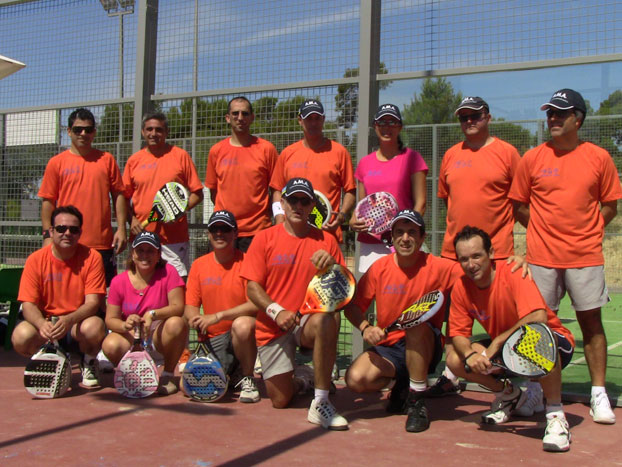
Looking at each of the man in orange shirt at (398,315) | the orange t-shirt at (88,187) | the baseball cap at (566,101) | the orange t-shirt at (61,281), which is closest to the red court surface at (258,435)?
the man in orange shirt at (398,315)

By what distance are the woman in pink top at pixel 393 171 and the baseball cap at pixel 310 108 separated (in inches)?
19.4

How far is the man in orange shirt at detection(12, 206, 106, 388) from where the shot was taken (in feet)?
18.8

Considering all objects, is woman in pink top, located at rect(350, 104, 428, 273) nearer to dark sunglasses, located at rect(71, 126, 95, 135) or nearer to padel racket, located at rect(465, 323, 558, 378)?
padel racket, located at rect(465, 323, 558, 378)

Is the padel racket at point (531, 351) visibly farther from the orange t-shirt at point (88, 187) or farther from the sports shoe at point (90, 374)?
the orange t-shirt at point (88, 187)

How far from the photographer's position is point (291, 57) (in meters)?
6.63

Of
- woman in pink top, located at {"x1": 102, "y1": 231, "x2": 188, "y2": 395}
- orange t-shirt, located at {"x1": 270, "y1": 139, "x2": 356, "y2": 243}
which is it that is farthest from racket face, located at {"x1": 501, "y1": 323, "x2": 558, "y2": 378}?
woman in pink top, located at {"x1": 102, "y1": 231, "x2": 188, "y2": 395}

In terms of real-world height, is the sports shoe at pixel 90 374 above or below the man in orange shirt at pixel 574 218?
below

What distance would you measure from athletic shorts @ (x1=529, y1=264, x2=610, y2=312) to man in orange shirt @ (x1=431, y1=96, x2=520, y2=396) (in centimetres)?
36

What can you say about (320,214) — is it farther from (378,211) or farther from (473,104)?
(473,104)

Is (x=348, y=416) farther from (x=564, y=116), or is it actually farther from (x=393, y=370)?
(x=564, y=116)

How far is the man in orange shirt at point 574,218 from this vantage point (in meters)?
4.85

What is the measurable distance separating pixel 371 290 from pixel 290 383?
3.03ft

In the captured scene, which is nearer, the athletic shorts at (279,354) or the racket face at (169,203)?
the athletic shorts at (279,354)

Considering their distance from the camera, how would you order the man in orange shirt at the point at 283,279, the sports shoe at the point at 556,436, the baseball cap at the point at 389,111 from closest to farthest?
the sports shoe at the point at 556,436
the man in orange shirt at the point at 283,279
the baseball cap at the point at 389,111
